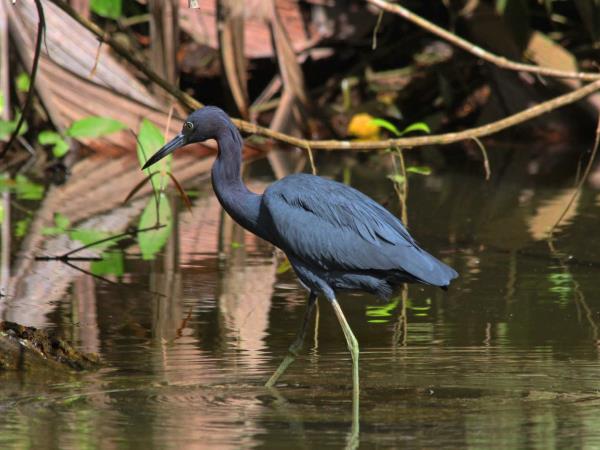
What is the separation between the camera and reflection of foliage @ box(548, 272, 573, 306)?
6984 millimetres

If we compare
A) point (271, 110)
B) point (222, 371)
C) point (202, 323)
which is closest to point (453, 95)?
point (271, 110)

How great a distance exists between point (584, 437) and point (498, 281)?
3104 millimetres

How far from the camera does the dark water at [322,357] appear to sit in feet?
15.1

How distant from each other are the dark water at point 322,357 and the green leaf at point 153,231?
0.13 meters

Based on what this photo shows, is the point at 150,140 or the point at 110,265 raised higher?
the point at 150,140

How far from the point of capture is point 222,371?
18.1ft

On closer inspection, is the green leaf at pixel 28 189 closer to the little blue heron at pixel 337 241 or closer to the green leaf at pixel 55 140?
the green leaf at pixel 55 140

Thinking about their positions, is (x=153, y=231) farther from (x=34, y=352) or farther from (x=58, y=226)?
(x=34, y=352)

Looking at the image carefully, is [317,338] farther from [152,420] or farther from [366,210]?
[152,420]

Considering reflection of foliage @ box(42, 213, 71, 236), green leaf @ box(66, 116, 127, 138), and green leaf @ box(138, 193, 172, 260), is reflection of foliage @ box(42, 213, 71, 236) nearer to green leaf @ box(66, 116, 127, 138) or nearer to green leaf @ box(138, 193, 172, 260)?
green leaf @ box(138, 193, 172, 260)

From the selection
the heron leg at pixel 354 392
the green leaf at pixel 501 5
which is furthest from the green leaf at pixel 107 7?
the heron leg at pixel 354 392

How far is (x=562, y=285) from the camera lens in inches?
290

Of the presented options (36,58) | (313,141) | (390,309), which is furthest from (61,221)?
(390,309)

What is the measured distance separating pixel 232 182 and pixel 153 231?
3.79 metres
